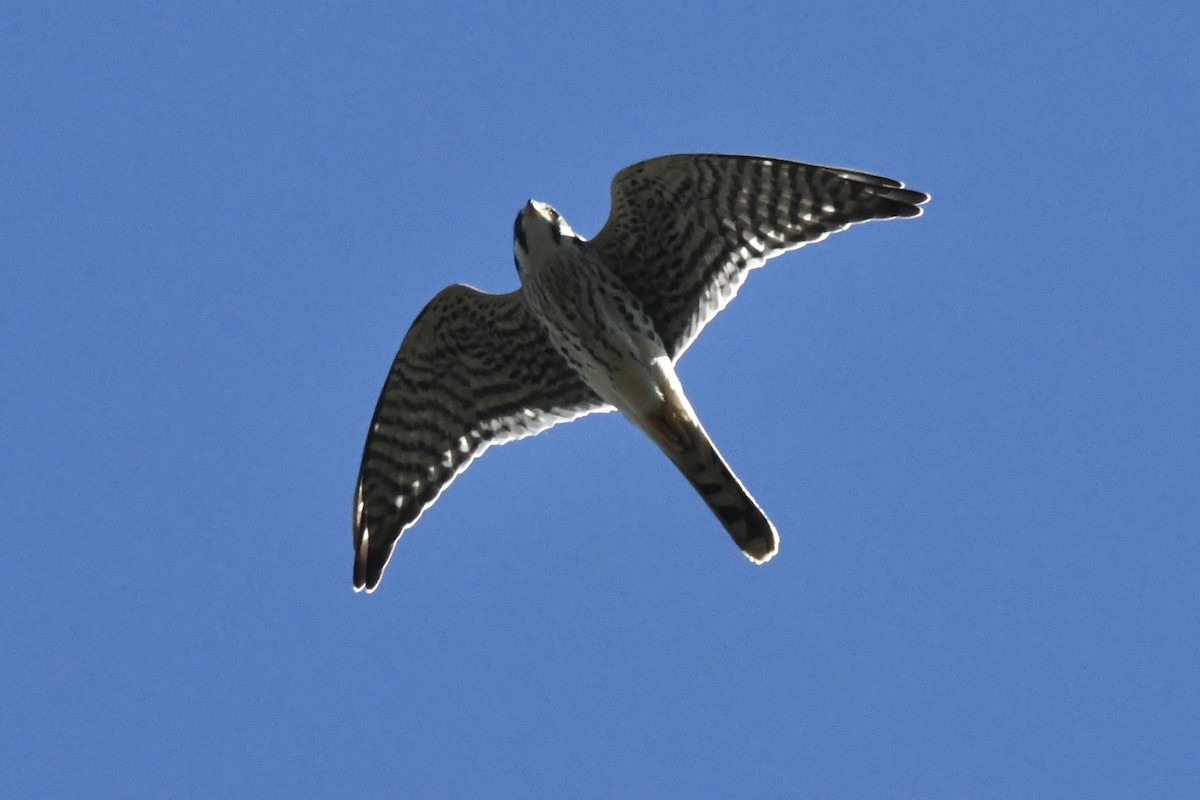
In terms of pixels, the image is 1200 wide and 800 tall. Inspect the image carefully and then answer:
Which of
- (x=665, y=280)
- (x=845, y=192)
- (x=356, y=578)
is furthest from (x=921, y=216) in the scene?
(x=356, y=578)

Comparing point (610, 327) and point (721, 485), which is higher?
point (610, 327)

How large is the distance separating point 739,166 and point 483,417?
2483mm

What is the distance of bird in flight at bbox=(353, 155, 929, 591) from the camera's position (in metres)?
11.6

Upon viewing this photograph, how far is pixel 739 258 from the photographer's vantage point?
11.8 metres

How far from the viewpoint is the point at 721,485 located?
37.9ft

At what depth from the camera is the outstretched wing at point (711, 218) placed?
11570 mm

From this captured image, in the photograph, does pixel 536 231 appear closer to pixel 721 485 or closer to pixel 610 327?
pixel 610 327

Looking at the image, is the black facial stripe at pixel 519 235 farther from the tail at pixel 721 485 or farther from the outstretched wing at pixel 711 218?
the tail at pixel 721 485

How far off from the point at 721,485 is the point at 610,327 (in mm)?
1236

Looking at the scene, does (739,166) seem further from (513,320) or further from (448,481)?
(448,481)

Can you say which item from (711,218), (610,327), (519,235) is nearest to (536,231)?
(519,235)

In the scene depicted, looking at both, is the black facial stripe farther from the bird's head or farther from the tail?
the tail

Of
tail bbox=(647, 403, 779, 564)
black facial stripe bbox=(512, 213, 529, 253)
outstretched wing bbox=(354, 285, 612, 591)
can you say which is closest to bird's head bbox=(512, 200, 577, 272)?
black facial stripe bbox=(512, 213, 529, 253)

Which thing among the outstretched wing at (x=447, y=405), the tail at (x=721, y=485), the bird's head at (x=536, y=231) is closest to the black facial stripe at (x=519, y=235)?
the bird's head at (x=536, y=231)
